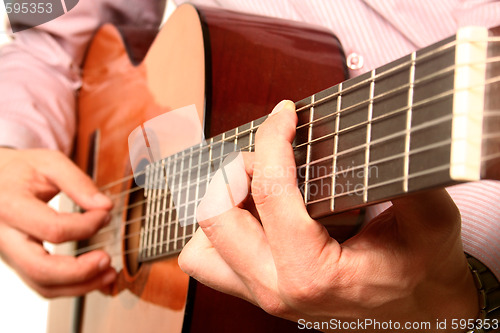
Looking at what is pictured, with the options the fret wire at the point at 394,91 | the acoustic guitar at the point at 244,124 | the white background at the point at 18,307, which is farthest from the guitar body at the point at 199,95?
the white background at the point at 18,307

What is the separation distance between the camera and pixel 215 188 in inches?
21.7

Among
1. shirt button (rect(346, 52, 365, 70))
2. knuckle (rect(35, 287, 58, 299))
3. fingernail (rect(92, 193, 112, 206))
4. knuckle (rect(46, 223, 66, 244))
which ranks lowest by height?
knuckle (rect(35, 287, 58, 299))

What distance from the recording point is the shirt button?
0.76m

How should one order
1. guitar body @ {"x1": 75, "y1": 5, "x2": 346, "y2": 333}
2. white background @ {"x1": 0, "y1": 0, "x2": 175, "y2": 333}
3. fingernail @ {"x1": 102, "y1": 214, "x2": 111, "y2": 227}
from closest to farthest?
1. guitar body @ {"x1": 75, "y1": 5, "x2": 346, "y2": 333}
2. fingernail @ {"x1": 102, "y1": 214, "x2": 111, "y2": 227}
3. white background @ {"x1": 0, "y1": 0, "x2": 175, "y2": 333}

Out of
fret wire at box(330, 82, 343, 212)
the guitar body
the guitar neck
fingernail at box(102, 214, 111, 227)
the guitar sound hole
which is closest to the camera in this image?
the guitar neck

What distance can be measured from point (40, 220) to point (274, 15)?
1.86ft

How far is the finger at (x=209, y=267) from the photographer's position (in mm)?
570

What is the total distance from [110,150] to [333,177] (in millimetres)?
685

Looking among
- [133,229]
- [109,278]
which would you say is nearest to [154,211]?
[133,229]

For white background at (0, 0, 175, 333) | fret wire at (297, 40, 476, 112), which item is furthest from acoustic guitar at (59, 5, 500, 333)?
white background at (0, 0, 175, 333)

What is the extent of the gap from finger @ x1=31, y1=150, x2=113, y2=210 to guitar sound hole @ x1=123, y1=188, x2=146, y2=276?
0.08 meters

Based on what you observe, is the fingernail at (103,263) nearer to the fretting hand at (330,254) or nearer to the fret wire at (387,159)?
the fretting hand at (330,254)

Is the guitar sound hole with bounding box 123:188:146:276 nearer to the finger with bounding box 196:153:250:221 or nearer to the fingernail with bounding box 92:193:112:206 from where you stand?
the fingernail with bounding box 92:193:112:206

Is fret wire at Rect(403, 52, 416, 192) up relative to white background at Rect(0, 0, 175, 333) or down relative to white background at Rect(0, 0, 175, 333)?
up
